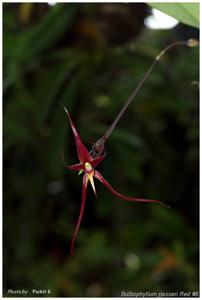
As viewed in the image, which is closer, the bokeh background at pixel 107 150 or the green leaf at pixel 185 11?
the green leaf at pixel 185 11

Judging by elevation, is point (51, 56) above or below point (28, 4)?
below

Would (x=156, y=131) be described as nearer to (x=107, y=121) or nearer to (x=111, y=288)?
(x=107, y=121)

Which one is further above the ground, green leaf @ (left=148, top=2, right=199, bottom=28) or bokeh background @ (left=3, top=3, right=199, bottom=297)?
green leaf @ (left=148, top=2, right=199, bottom=28)

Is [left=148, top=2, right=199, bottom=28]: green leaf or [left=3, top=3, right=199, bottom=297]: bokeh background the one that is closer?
[left=148, top=2, right=199, bottom=28]: green leaf

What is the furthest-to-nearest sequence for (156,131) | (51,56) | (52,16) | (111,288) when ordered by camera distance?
(156,131)
(111,288)
(51,56)
(52,16)

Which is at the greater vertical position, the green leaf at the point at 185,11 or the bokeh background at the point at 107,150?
the green leaf at the point at 185,11

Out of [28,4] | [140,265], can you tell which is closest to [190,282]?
[140,265]

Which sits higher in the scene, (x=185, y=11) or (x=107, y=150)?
(x=185, y=11)

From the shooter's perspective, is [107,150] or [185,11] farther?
[107,150]
